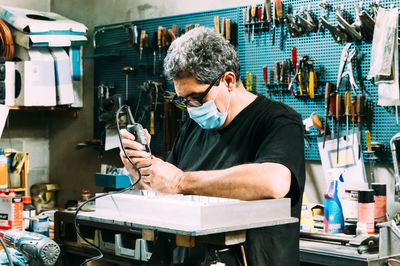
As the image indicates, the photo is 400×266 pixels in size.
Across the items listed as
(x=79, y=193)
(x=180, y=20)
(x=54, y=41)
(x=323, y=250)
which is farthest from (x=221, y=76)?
(x=79, y=193)

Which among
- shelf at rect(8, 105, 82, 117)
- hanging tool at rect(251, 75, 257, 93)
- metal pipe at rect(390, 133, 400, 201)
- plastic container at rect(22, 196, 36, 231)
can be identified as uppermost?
hanging tool at rect(251, 75, 257, 93)

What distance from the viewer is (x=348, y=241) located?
2.41 m

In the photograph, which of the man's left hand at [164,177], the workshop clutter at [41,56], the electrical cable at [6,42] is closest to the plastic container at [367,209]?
the man's left hand at [164,177]

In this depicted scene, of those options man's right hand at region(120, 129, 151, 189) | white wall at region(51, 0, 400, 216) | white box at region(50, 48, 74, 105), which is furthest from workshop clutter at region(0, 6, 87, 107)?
man's right hand at region(120, 129, 151, 189)

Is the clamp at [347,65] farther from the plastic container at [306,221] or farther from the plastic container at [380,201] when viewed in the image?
the plastic container at [306,221]

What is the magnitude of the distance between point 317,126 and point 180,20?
1.22 m

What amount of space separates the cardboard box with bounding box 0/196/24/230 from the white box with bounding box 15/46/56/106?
2.42ft

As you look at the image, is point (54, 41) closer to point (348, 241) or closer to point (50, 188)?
point (50, 188)

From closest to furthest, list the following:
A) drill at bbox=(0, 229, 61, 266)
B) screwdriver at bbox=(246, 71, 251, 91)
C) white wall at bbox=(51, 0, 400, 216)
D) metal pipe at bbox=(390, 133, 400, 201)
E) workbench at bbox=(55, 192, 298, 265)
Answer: workbench at bbox=(55, 192, 298, 265), drill at bbox=(0, 229, 61, 266), metal pipe at bbox=(390, 133, 400, 201), white wall at bbox=(51, 0, 400, 216), screwdriver at bbox=(246, 71, 251, 91)

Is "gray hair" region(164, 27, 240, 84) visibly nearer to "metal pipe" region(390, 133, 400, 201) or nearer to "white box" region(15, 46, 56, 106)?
"metal pipe" region(390, 133, 400, 201)

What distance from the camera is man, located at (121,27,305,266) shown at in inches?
59.5

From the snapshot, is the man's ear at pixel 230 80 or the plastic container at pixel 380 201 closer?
the man's ear at pixel 230 80

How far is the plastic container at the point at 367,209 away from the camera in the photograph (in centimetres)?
252

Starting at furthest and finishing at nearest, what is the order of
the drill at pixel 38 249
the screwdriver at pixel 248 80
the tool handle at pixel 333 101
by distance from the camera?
the screwdriver at pixel 248 80 < the tool handle at pixel 333 101 < the drill at pixel 38 249
